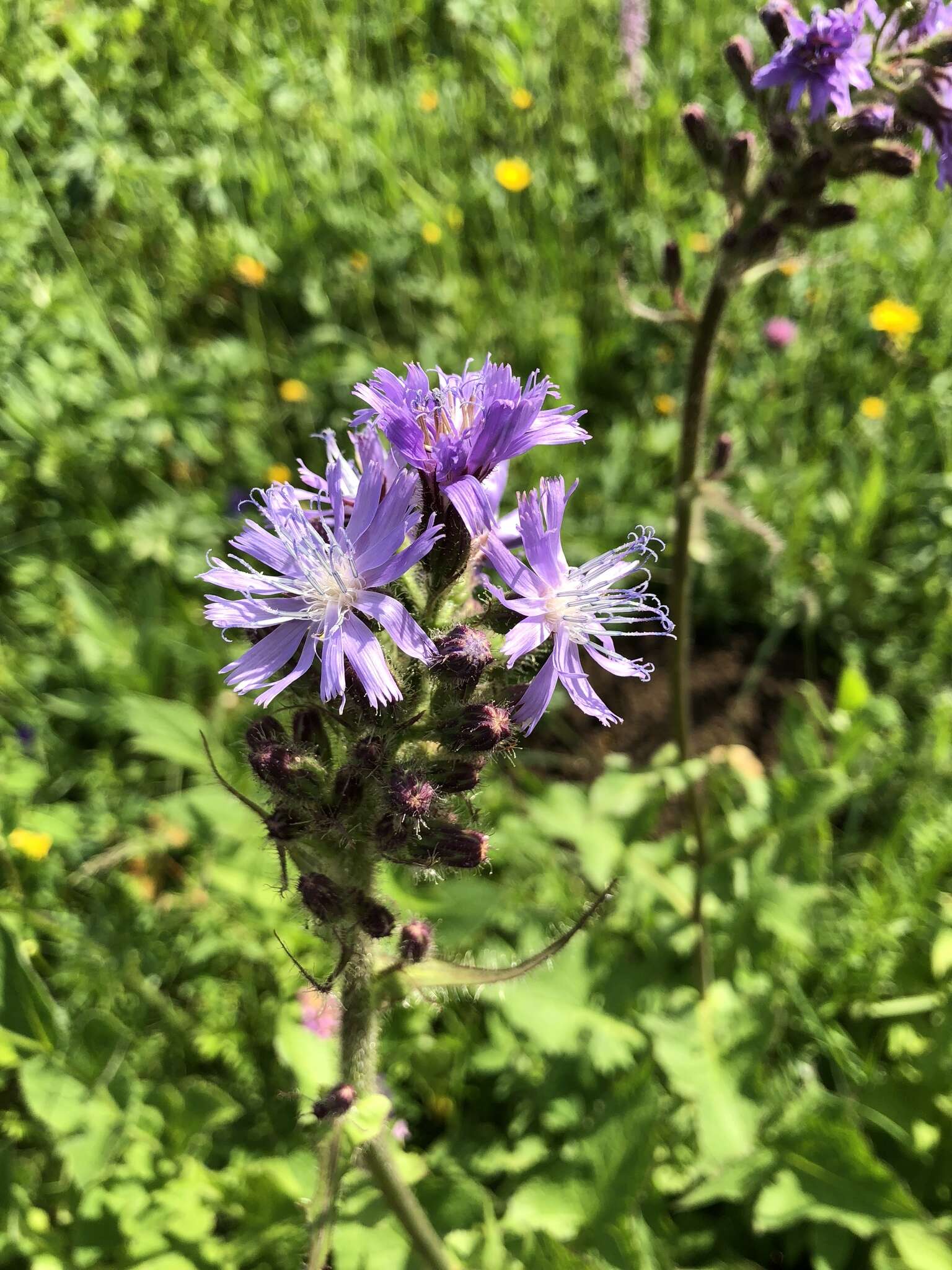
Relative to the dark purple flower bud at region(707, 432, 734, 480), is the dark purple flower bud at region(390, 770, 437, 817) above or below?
below

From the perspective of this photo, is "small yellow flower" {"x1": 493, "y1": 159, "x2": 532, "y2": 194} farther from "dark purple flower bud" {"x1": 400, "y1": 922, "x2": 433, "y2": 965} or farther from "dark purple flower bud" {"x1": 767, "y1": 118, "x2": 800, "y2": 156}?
"dark purple flower bud" {"x1": 400, "y1": 922, "x2": 433, "y2": 965}

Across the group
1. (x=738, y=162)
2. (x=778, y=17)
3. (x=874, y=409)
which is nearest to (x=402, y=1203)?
(x=738, y=162)

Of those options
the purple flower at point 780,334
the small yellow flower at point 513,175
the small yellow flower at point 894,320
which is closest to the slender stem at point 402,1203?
the purple flower at point 780,334

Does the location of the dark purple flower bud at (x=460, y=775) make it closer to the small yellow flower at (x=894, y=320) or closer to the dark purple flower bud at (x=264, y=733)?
the dark purple flower bud at (x=264, y=733)

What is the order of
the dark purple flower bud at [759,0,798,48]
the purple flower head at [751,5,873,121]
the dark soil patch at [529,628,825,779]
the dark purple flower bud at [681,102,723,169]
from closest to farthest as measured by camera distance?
the purple flower head at [751,5,873,121] < the dark purple flower bud at [759,0,798,48] < the dark purple flower bud at [681,102,723,169] < the dark soil patch at [529,628,825,779]

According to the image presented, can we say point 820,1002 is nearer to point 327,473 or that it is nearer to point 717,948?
point 717,948

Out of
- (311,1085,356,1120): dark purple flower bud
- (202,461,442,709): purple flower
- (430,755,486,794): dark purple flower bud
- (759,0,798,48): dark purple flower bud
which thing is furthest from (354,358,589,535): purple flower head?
(759,0,798,48): dark purple flower bud
